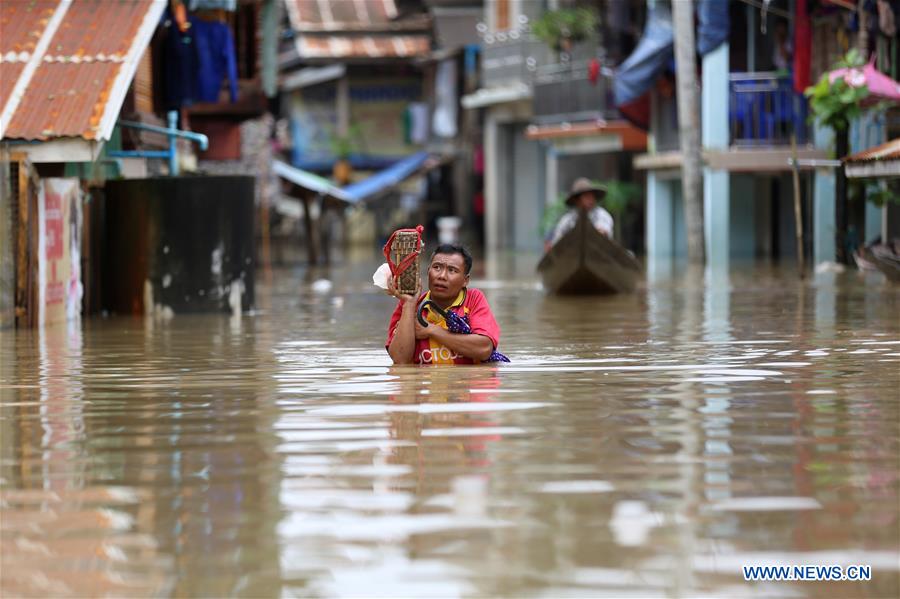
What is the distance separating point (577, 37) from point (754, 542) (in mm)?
33869

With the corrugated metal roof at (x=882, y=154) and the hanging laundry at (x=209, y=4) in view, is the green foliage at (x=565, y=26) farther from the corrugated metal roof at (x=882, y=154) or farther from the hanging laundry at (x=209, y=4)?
the corrugated metal roof at (x=882, y=154)

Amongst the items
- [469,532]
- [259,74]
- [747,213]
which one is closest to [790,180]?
[747,213]

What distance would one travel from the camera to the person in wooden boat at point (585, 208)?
19938 millimetres

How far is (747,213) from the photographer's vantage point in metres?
33.7

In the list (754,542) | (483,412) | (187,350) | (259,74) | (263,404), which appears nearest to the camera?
(754,542)

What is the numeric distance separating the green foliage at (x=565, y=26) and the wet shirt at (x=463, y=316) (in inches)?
1106

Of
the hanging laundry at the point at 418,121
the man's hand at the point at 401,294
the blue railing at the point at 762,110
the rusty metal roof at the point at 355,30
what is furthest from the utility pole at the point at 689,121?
the hanging laundry at the point at 418,121

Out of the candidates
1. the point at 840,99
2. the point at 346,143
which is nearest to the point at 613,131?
the point at 840,99

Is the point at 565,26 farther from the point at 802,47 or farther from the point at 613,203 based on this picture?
the point at 802,47

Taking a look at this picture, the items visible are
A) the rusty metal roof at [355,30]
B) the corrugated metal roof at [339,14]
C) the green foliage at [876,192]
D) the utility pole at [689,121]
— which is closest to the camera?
the green foliage at [876,192]

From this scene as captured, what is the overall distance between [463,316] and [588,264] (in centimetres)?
1014

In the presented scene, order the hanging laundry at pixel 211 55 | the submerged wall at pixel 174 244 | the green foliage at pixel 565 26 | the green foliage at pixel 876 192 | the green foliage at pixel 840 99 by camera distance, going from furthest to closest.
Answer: the green foliage at pixel 565 26, the green foliage at pixel 840 99, the green foliage at pixel 876 192, the hanging laundry at pixel 211 55, the submerged wall at pixel 174 244

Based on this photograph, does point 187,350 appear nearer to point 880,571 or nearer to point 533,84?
point 880,571

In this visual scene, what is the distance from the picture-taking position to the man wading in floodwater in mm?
9734
